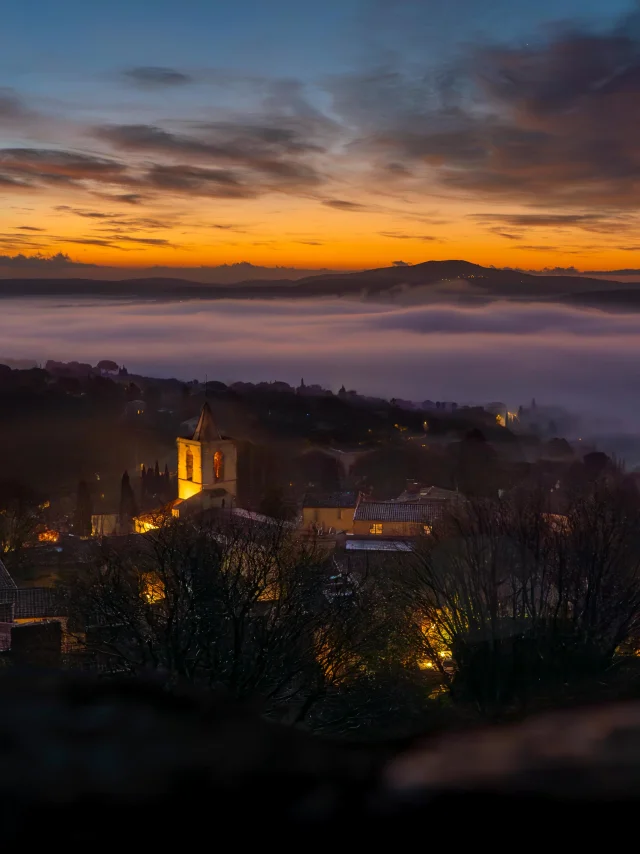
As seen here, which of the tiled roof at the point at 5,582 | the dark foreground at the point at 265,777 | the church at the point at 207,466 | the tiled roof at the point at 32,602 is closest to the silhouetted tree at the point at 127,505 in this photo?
the church at the point at 207,466

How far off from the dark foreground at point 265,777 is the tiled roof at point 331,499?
31.3 metres

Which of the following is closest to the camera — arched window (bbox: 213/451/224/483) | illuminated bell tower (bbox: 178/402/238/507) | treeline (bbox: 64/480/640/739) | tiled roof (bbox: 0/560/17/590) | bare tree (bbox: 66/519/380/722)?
bare tree (bbox: 66/519/380/722)

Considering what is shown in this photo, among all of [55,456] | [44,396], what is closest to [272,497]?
[55,456]

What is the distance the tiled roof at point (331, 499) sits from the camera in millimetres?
32688

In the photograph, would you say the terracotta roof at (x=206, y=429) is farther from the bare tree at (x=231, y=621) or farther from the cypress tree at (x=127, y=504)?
the bare tree at (x=231, y=621)

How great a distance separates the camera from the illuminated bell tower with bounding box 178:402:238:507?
108ft

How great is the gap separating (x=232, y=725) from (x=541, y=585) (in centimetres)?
1015

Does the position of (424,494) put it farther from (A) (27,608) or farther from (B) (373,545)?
(A) (27,608)

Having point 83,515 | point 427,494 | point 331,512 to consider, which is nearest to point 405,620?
point 331,512

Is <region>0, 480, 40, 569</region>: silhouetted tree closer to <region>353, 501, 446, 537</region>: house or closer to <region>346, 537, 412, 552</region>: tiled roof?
<region>346, 537, 412, 552</region>: tiled roof

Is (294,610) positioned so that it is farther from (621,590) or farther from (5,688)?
(5,688)

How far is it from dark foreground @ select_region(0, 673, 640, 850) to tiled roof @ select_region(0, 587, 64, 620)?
44.8ft

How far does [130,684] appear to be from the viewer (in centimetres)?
120

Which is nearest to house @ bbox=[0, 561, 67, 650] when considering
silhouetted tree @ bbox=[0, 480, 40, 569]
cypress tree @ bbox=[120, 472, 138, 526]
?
silhouetted tree @ bbox=[0, 480, 40, 569]
